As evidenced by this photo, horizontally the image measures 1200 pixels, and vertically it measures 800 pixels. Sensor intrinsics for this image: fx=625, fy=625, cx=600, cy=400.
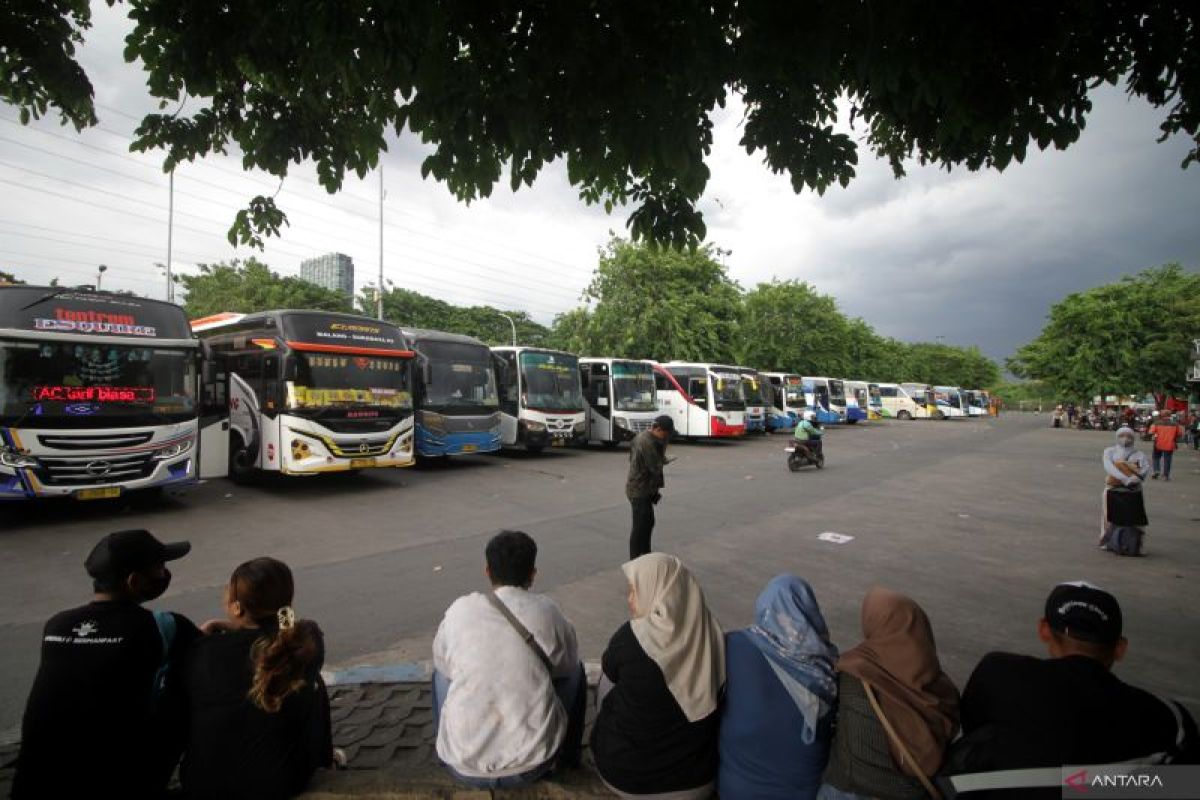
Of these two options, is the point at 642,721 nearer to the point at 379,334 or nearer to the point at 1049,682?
the point at 1049,682

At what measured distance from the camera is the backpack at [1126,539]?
7594 mm

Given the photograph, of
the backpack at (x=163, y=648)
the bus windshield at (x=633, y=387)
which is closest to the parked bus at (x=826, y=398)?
the bus windshield at (x=633, y=387)

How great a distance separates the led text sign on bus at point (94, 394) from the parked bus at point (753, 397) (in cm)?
1858

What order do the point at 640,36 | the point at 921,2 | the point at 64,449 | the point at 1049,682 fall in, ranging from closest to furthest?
the point at 1049,682, the point at 921,2, the point at 640,36, the point at 64,449

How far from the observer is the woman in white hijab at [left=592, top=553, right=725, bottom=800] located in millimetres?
2385

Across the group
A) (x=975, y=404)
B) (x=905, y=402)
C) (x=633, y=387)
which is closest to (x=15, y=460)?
(x=633, y=387)

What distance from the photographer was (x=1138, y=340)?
3372cm

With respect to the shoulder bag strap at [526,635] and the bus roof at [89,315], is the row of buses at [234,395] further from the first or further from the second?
the shoulder bag strap at [526,635]

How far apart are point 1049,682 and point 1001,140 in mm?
2812

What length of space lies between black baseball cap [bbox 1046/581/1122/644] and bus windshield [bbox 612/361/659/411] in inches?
694

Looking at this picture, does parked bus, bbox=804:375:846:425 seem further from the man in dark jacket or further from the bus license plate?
the bus license plate

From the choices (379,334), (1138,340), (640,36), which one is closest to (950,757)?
(640,36)

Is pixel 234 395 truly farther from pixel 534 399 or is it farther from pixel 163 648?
pixel 163 648

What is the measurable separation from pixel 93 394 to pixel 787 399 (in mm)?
27753
